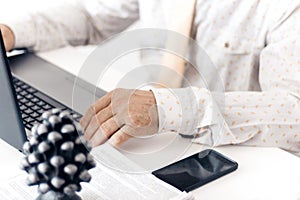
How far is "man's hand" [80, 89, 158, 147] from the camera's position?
1.00m

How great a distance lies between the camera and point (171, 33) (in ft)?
4.44

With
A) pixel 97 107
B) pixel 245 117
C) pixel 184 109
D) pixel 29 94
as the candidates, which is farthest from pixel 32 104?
pixel 245 117

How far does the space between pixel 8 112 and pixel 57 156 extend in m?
0.28

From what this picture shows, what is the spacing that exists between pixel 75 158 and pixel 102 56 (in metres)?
0.39

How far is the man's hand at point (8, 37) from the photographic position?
1442mm

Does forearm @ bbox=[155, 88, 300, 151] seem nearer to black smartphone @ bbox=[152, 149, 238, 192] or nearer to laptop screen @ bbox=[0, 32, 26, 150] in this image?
black smartphone @ bbox=[152, 149, 238, 192]

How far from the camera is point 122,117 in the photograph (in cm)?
102

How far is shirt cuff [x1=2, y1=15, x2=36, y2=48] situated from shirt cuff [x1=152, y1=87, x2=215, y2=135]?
0.54 m

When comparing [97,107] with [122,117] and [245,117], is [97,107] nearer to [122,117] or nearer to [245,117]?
[122,117]

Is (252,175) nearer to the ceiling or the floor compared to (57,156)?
nearer to the floor

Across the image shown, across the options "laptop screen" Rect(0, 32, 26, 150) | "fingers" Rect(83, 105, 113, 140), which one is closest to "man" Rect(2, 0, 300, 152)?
"fingers" Rect(83, 105, 113, 140)

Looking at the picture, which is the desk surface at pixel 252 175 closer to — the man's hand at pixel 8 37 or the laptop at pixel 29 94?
the laptop at pixel 29 94

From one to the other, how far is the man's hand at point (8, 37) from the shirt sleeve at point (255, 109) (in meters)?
0.54

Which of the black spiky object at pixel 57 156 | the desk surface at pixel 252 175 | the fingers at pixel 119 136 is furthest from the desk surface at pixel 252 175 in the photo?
the black spiky object at pixel 57 156
